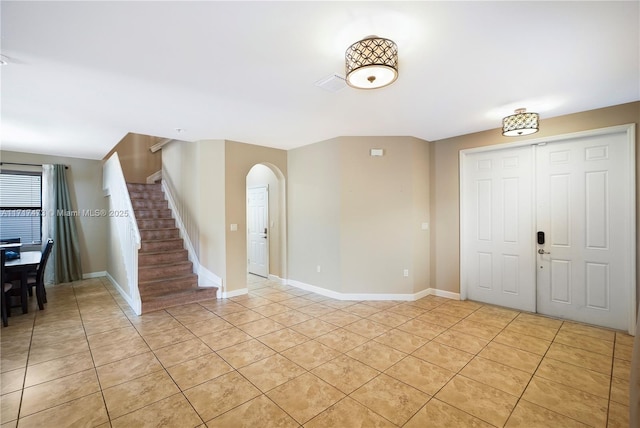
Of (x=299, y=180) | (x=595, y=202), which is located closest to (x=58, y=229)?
(x=299, y=180)

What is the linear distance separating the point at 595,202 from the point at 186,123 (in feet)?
17.8

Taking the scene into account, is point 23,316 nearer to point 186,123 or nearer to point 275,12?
point 186,123

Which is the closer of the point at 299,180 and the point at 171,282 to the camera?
the point at 171,282

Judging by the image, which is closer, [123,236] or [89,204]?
[123,236]

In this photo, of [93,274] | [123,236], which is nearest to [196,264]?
[123,236]

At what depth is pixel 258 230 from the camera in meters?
6.43

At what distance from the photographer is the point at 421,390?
236 cm

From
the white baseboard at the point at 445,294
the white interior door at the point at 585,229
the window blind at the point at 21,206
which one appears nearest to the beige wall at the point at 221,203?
the white baseboard at the point at 445,294

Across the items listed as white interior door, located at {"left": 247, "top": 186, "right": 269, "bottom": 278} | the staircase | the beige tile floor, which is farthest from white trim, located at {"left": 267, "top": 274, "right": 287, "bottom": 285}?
the beige tile floor

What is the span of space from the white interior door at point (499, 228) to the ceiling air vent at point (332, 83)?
288 centimetres

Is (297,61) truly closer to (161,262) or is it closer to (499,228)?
(499,228)

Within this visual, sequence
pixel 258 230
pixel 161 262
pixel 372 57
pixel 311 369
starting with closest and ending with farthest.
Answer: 1. pixel 372 57
2. pixel 311 369
3. pixel 161 262
4. pixel 258 230

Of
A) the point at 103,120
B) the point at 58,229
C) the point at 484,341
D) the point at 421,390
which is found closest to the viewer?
the point at 421,390

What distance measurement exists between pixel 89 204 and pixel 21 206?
108 cm
